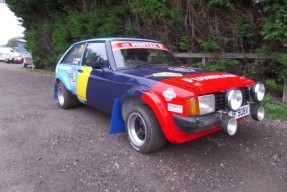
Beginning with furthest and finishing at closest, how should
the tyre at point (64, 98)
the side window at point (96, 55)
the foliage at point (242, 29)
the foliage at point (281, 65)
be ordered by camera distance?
1. the foliage at point (242, 29)
2. the tyre at point (64, 98)
3. the foliage at point (281, 65)
4. the side window at point (96, 55)

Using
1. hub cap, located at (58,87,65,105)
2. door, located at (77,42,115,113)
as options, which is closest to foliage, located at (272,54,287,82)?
door, located at (77,42,115,113)

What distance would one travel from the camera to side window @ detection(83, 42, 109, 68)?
13.7 feet

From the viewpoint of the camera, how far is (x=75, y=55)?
17.5 ft

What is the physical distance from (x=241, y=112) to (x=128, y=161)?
1611 mm

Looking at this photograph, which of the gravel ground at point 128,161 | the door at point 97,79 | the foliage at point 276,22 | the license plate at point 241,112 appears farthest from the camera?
the foliage at point 276,22

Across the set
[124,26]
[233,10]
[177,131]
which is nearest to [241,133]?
[177,131]

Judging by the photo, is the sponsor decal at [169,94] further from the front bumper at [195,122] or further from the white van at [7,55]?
the white van at [7,55]

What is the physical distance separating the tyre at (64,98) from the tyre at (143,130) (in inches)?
97.9

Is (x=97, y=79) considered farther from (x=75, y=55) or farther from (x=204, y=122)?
(x=204, y=122)

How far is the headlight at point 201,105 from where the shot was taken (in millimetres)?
2900

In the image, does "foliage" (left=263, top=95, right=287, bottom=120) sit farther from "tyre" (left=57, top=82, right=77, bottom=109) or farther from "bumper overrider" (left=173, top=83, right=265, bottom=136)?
"tyre" (left=57, top=82, right=77, bottom=109)

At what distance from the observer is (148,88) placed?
3.30 meters

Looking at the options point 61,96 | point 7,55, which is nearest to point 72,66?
point 61,96

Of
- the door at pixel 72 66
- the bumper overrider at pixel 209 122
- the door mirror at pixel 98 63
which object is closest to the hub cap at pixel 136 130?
the bumper overrider at pixel 209 122
